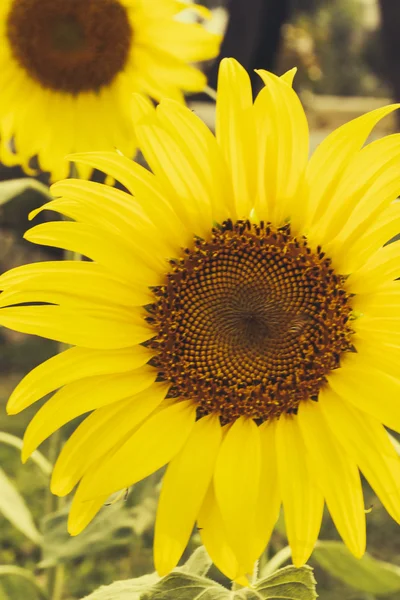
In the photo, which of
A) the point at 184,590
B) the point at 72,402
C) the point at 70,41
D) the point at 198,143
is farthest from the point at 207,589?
the point at 70,41

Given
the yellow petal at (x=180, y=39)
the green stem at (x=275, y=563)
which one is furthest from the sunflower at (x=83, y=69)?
the green stem at (x=275, y=563)

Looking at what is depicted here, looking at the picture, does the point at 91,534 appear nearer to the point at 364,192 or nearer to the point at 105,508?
the point at 105,508

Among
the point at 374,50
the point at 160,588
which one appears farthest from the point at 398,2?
the point at 374,50

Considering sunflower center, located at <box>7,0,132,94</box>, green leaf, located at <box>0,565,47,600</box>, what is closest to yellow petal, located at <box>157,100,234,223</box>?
sunflower center, located at <box>7,0,132,94</box>

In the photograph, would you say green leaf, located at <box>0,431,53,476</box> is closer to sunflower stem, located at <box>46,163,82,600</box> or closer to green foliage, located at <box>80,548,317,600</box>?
sunflower stem, located at <box>46,163,82,600</box>

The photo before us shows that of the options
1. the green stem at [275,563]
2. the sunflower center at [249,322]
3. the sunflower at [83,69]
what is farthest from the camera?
the sunflower at [83,69]

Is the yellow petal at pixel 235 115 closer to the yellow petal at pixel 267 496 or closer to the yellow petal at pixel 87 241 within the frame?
the yellow petal at pixel 87 241
